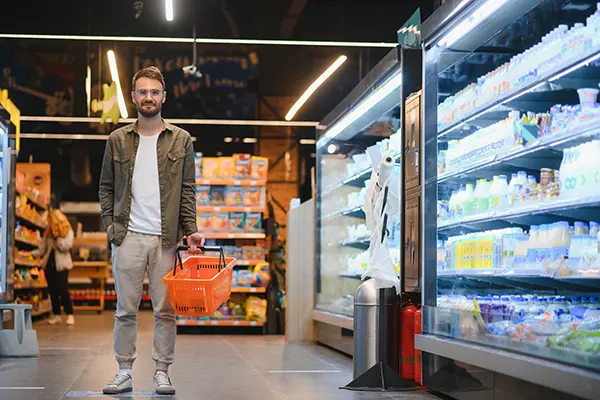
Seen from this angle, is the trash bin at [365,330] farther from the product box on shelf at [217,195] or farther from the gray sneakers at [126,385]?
the product box on shelf at [217,195]

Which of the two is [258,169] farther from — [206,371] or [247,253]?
[206,371]

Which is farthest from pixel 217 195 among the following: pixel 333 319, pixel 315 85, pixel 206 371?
pixel 206 371

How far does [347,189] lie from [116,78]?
245 inches

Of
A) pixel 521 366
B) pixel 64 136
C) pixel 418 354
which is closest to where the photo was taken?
pixel 521 366

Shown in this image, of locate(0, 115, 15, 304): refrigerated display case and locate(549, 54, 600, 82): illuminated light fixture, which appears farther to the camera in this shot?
locate(0, 115, 15, 304): refrigerated display case

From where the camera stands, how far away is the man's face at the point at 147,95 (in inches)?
205

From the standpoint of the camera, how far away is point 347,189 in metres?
8.89

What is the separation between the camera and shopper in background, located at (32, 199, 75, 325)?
13812 millimetres

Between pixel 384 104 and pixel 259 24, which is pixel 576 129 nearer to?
pixel 384 104

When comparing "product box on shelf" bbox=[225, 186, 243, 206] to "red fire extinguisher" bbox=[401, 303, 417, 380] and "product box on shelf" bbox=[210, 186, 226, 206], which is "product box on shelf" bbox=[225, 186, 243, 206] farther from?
"red fire extinguisher" bbox=[401, 303, 417, 380]

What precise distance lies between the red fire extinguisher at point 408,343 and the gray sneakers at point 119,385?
167 cm

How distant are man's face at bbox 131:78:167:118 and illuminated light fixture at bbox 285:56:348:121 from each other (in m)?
8.27

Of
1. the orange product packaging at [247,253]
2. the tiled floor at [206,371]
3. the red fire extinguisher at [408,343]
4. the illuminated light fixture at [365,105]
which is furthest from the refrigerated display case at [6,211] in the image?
the red fire extinguisher at [408,343]

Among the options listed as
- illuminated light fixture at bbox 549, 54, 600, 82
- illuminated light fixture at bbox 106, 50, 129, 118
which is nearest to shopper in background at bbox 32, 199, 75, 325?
illuminated light fixture at bbox 106, 50, 129, 118
